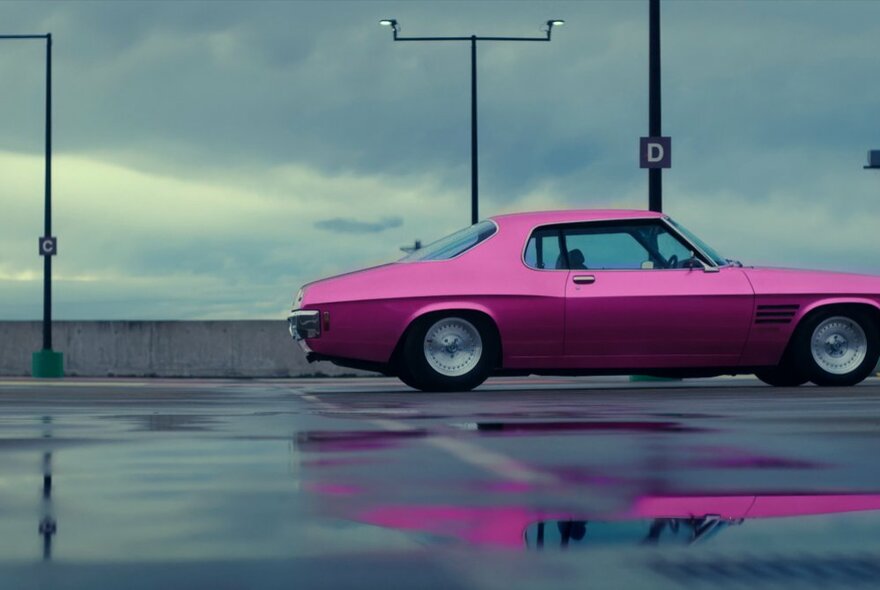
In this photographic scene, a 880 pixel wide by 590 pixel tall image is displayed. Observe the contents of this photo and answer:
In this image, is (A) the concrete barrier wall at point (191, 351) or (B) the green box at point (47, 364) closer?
(A) the concrete barrier wall at point (191, 351)

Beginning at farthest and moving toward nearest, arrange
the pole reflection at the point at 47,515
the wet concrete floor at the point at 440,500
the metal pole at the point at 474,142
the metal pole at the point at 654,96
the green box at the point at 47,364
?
1. the metal pole at the point at 474,142
2. the green box at the point at 47,364
3. the metal pole at the point at 654,96
4. the pole reflection at the point at 47,515
5. the wet concrete floor at the point at 440,500

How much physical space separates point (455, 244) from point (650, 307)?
173 cm

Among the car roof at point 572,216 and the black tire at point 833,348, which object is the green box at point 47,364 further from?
the black tire at point 833,348

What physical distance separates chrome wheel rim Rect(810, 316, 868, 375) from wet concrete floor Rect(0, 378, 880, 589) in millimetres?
4136

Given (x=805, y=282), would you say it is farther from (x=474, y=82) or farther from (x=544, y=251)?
(x=474, y=82)

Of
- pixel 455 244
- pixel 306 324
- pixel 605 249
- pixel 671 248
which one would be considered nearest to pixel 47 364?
pixel 306 324

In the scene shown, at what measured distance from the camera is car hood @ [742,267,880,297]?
13523mm

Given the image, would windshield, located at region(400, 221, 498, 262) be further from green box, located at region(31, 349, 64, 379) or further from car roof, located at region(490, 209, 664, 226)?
green box, located at region(31, 349, 64, 379)

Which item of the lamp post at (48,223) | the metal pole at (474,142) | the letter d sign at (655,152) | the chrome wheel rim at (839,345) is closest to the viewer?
the chrome wheel rim at (839,345)

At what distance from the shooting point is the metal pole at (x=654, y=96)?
21891 millimetres

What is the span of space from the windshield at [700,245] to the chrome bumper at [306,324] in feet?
10.1

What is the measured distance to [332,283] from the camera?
13477 mm

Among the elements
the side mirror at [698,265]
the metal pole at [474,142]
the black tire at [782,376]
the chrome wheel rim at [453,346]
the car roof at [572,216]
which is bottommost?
the black tire at [782,376]

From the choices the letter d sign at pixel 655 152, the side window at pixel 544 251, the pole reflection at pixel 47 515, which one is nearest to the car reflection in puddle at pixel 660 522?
the pole reflection at pixel 47 515
